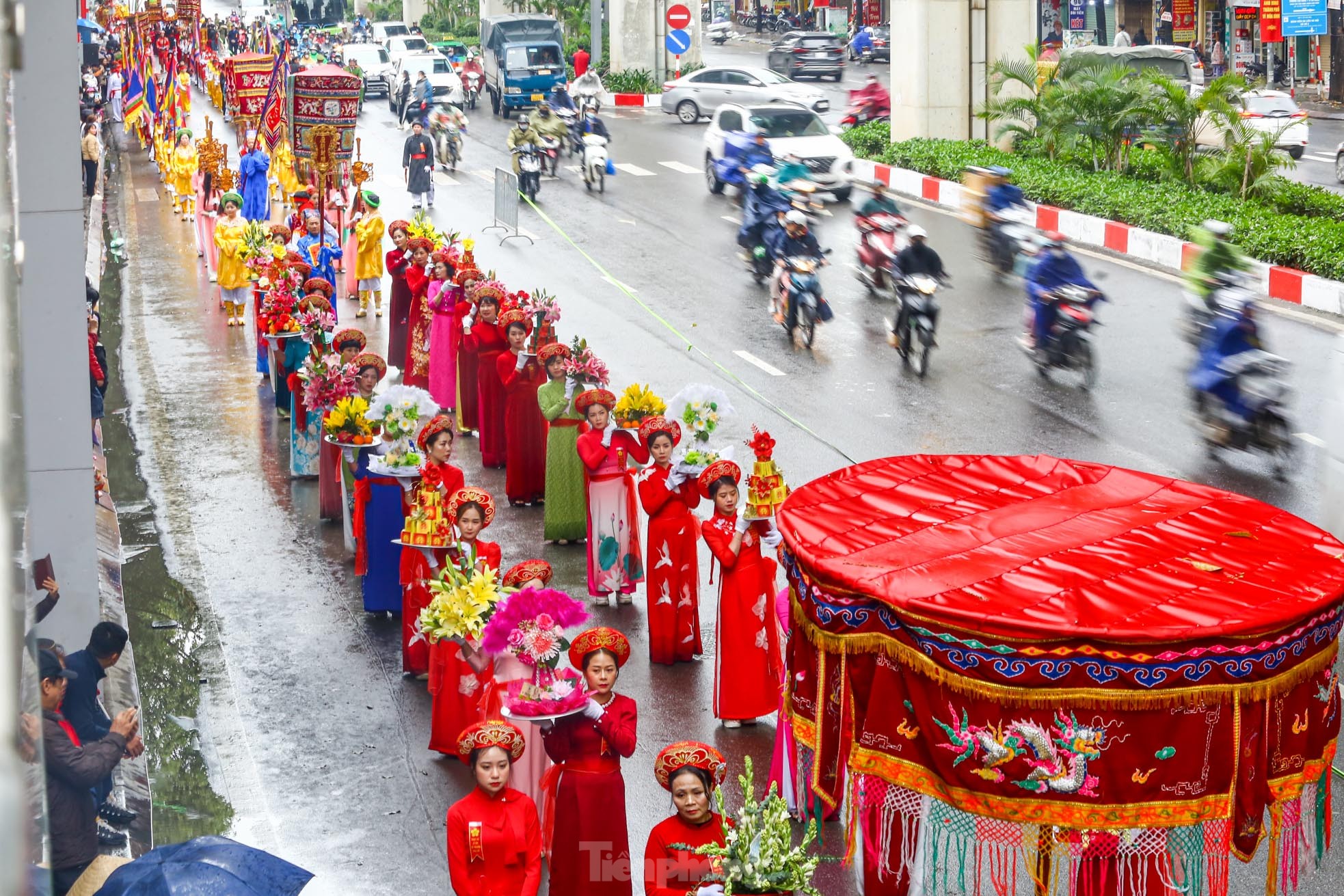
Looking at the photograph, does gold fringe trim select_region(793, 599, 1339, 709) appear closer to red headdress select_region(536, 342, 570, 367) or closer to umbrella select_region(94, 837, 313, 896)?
umbrella select_region(94, 837, 313, 896)

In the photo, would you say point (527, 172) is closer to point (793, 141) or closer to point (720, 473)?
point (793, 141)

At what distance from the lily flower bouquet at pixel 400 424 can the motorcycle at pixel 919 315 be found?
24.7 ft

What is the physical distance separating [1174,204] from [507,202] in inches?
378

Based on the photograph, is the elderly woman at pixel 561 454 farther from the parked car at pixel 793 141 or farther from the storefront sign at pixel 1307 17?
the storefront sign at pixel 1307 17

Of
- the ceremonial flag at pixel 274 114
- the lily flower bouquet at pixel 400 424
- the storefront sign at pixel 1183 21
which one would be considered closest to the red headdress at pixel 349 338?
the lily flower bouquet at pixel 400 424

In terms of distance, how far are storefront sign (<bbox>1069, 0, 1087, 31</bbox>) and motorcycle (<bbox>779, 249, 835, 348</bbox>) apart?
37.7 m

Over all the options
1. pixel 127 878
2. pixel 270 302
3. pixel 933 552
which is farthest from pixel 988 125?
pixel 127 878

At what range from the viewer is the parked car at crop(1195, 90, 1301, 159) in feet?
98.5

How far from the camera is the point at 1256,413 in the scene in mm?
13305

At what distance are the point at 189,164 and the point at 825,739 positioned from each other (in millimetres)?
23499

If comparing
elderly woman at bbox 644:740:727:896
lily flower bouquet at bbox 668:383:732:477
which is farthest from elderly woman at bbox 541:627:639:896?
lily flower bouquet at bbox 668:383:732:477

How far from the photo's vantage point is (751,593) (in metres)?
8.76

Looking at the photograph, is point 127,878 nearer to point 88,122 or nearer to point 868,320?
point 868,320

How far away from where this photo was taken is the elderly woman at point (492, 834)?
614cm
